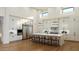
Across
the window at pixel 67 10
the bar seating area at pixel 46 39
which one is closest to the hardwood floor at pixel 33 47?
the bar seating area at pixel 46 39

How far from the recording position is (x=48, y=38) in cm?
227

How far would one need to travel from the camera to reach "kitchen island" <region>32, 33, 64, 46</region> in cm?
221

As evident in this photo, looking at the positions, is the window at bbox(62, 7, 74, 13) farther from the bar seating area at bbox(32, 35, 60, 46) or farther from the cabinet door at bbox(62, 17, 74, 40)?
the bar seating area at bbox(32, 35, 60, 46)

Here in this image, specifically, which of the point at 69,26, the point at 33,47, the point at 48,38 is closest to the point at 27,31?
the point at 33,47

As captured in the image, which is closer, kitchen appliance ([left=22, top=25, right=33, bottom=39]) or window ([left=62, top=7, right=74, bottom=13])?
window ([left=62, top=7, right=74, bottom=13])

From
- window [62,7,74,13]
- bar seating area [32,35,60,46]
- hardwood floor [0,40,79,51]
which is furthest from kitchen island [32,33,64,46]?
window [62,7,74,13]

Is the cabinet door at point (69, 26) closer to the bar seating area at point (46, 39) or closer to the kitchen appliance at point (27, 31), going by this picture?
the bar seating area at point (46, 39)

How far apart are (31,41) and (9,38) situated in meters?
0.54

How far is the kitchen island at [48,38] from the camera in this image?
221 centimetres

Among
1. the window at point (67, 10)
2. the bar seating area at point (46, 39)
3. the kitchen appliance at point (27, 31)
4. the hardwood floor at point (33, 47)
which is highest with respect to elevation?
the window at point (67, 10)

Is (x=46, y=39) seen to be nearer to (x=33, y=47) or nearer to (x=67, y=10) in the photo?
(x=33, y=47)

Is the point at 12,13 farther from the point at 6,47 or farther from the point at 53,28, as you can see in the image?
the point at 53,28
